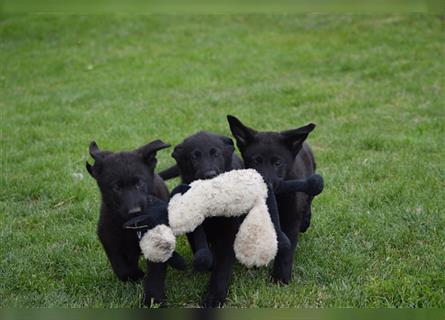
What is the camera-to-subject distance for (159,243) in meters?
3.81

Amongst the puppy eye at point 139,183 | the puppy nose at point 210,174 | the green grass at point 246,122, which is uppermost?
the puppy eye at point 139,183

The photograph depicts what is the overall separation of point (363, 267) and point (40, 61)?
37.1ft

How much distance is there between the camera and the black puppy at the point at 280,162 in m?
4.40

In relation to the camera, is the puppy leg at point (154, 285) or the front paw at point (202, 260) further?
the puppy leg at point (154, 285)

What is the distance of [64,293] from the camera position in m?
4.32

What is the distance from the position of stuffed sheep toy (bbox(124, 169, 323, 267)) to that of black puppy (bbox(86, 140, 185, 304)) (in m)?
0.13

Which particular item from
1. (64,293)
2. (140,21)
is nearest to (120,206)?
(64,293)

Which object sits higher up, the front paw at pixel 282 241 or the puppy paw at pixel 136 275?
the front paw at pixel 282 241

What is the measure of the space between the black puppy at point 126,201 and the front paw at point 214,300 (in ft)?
0.87

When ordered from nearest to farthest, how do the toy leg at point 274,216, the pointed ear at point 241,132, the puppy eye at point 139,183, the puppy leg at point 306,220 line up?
the puppy eye at point 139,183 → the toy leg at point 274,216 → the pointed ear at point 241,132 → the puppy leg at point 306,220

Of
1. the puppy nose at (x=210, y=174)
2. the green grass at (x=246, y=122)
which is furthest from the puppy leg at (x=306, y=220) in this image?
the puppy nose at (x=210, y=174)

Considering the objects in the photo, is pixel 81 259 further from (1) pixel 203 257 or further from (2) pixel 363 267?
(2) pixel 363 267

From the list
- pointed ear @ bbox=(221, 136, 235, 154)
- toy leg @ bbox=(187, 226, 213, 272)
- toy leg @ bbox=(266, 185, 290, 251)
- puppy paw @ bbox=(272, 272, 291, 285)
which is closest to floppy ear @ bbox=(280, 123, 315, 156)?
pointed ear @ bbox=(221, 136, 235, 154)

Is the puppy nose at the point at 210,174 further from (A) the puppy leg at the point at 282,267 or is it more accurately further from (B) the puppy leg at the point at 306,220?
(B) the puppy leg at the point at 306,220
